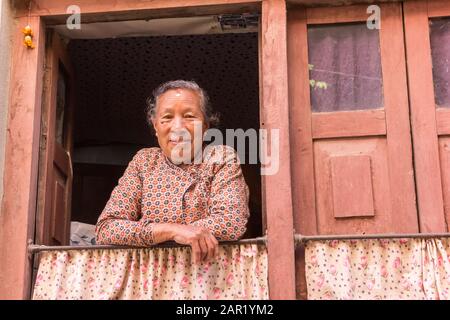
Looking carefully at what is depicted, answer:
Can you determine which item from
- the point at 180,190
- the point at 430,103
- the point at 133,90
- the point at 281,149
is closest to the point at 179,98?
the point at 180,190

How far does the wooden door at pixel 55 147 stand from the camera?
3955 millimetres

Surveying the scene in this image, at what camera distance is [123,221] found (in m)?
3.60

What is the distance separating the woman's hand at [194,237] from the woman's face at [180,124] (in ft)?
1.88

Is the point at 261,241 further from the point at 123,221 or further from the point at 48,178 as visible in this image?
the point at 48,178

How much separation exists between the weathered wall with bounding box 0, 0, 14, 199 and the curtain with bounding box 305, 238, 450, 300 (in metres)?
1.75

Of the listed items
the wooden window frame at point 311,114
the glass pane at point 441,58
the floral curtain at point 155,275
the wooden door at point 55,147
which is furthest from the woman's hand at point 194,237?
the glass pane at point 441,58

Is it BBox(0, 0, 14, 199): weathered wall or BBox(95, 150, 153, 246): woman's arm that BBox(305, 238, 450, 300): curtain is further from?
BBox(0, 0, 14, 199): weathered wall

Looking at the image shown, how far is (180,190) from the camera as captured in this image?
3771 mm

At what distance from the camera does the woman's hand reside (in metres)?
3.40

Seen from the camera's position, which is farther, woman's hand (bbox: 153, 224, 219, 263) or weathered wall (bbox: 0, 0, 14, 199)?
weathered wall (bbox: 0, 0, 14, 199)

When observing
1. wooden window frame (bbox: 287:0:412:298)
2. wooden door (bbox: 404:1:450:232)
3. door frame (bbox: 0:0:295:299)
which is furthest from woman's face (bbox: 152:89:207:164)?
wooden door (bbox: 404:1:450:232)

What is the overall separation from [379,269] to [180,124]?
1.34 meters
